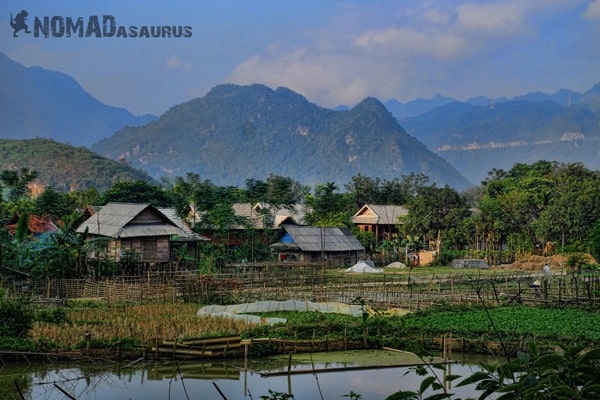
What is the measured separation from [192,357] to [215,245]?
935 inches

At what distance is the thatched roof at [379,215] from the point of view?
174 ft

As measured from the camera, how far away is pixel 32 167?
85625 mm

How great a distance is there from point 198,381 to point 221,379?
47 cm

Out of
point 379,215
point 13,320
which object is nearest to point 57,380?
point 13,320

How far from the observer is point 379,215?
5331cm

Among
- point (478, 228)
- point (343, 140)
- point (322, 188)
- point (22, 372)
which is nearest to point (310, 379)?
point (22, 372)

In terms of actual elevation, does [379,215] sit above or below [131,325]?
above

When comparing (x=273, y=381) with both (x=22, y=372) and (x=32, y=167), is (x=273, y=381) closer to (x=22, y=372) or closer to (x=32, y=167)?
(x=22, y=372)

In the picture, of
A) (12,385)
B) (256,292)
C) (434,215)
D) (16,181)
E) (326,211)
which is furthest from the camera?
(326,211)

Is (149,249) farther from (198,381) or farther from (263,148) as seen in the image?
(263,148)

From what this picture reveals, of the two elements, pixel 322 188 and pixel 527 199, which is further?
pixel 322 188

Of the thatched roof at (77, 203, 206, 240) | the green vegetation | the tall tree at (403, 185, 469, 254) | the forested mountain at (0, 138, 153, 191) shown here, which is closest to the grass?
the green vegetation

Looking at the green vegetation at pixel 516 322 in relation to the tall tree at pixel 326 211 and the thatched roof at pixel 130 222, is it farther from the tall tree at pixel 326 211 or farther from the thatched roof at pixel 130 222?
the tall tree at pixel 326 211

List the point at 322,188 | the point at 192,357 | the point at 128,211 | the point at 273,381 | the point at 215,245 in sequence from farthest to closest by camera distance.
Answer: the point at 322,188 < the point at 215,245 < the point at 128,211 < the point at 192,357 < the point at 273,381
